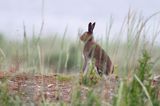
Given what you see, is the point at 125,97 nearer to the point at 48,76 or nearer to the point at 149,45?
the point at 149,45

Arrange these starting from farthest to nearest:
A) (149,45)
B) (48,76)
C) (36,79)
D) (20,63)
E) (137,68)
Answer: (48,76) < (36,79) < (20,63) < (149,45) < (137,68)

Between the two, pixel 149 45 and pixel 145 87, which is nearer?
pixel 145 87

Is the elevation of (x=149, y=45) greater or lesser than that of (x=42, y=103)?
greater

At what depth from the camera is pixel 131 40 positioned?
5348mm

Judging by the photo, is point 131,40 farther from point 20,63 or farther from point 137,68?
point 20,63

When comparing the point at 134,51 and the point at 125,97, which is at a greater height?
the point at 134,51

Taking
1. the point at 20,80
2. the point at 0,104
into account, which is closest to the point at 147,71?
the point at 0,104

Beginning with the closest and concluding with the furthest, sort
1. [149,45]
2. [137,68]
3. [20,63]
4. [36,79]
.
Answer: [137,68], [149,45], [20,63], [36,79]

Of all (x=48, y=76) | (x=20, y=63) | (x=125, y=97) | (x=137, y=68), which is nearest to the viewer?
(x=125, y=97)

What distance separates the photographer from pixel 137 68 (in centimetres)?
524

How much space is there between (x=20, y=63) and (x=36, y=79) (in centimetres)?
77

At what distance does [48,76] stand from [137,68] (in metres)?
2.36

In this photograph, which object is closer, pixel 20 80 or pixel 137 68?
pixel 137 68

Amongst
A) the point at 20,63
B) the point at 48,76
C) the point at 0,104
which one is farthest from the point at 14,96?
the point at 48,76
